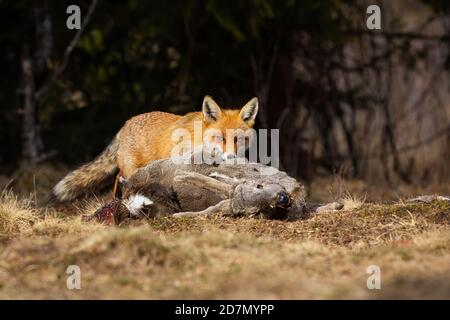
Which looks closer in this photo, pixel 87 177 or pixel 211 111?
pixel 211 111

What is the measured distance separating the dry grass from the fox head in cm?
125

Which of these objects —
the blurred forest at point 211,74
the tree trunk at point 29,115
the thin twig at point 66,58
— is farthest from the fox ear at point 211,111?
the tree trunk at point 29,115

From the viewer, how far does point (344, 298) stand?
5.55 metres

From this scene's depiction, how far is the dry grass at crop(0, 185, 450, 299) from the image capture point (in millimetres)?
5746

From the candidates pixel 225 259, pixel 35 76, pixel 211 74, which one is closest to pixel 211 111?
pixel 225 259

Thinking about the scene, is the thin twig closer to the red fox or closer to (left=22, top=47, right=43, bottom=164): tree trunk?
(left=22, top=47, right=43, bottom=164): tree trunk

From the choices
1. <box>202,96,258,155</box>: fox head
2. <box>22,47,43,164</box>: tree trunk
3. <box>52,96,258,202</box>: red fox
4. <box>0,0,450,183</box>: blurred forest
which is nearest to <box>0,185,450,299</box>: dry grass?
<box>202,96,258,155</box>: fox head

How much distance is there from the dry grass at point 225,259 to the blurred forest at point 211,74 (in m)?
5.30

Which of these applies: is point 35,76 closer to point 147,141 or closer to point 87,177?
point 87,177

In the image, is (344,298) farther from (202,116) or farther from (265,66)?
(265,66)

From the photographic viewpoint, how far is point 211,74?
46.6 feet

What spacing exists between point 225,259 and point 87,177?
3.72 meters

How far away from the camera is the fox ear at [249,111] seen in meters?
9.07
